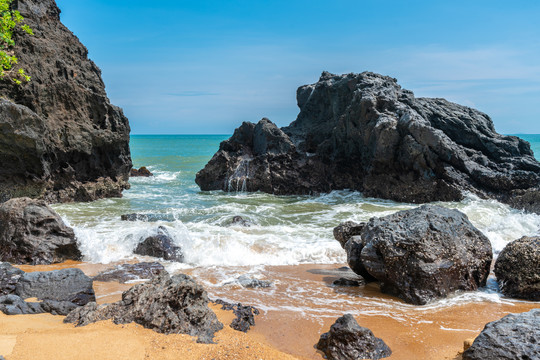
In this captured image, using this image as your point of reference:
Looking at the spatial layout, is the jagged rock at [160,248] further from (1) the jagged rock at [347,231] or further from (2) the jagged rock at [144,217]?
(1) the jagged rock at [347,231]

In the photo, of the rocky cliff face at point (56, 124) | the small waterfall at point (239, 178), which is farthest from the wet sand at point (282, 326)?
the small waterfall at point (239, 178)

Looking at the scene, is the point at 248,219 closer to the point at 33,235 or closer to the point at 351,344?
the point at 33,235

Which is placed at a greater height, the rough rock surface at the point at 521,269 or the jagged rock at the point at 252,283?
the rough rock surface at the point at 521,269

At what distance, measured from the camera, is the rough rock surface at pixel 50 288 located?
469cm

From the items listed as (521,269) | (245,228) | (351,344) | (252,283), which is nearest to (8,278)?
(252,283)

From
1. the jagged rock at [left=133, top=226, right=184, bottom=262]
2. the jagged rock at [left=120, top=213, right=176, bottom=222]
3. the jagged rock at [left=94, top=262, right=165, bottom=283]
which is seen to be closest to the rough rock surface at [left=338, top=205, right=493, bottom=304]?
the jagged rock at [left=94, top=262, right=165, bottom=283]

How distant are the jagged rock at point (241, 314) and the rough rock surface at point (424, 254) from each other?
2206mm

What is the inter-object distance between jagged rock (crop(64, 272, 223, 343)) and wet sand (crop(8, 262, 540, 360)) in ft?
0.41

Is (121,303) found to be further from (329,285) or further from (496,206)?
(496,206)

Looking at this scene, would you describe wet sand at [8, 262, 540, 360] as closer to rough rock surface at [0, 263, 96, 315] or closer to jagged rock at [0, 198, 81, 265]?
rough rock surface at [0, 263, 96, 315]

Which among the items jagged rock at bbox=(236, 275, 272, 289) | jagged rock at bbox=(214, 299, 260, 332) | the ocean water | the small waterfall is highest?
the small waterfall

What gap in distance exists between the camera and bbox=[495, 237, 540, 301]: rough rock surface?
600 centimetres

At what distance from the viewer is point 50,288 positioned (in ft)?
17.1

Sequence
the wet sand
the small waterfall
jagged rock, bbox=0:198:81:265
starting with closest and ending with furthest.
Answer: the wet sand → jagged rock, bbox=0:198:81:265 → the small waterfall
